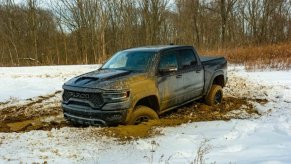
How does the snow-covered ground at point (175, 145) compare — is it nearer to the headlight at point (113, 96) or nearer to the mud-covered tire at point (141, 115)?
the mud-covered tire at point (141, 115)

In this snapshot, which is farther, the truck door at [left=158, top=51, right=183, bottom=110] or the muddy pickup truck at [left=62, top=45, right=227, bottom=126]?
the truck door at [left=158, top=51, right=183, bottom=110]

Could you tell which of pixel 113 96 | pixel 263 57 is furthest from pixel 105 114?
pixel 263 57

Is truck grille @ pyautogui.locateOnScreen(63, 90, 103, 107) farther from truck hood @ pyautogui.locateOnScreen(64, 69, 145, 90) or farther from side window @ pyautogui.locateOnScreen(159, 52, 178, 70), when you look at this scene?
side window @ pyautogui.locateOnScreen(159, 52, 178, 70)

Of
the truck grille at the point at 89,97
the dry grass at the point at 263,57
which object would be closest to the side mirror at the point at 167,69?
the truck grille at the point at 89,97

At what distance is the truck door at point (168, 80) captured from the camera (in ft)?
24.4

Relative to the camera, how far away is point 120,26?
140ft

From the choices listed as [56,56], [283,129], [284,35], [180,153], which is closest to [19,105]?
[180,153]

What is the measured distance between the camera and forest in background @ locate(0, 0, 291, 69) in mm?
39188

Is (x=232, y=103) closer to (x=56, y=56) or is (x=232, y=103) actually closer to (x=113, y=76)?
(x=113, y=76)

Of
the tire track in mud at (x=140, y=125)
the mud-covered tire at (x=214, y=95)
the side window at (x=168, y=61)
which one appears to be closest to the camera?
the tire track in mud at (x=140, y=125)

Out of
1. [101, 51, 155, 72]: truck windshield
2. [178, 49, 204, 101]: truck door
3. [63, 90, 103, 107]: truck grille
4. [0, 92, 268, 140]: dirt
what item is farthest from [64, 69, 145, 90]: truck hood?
[178, 49, 204, 101]: truck door

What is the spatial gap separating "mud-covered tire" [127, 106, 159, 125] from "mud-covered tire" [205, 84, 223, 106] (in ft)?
8.31

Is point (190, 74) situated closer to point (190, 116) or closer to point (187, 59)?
point (187, 59)

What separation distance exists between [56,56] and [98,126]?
124ft
